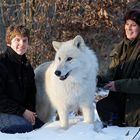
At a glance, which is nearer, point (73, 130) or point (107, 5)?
point (73, 130)

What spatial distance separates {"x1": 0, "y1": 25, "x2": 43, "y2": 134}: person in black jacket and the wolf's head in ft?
1.55

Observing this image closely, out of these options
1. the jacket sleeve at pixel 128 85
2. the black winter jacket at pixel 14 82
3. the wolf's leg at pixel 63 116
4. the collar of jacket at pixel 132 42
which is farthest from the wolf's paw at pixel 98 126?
the collar of jacket at pixel 132 42

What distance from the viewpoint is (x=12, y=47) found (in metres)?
4.73

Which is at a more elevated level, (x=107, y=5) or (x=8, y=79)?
(x=107, y=5)

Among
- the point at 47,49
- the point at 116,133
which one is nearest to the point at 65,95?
the point at 116,133

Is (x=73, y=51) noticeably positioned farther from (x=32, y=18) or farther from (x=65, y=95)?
(x=32, y=18)

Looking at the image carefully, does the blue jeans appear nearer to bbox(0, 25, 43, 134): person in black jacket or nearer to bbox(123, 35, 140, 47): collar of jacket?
bbox(0, 25, 43, 134): person in black jacket

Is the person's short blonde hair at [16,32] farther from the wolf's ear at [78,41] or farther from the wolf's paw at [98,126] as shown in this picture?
the wolf's paw at [98,126]

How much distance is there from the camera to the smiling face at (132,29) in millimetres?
4582

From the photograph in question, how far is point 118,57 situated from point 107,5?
8.58ft

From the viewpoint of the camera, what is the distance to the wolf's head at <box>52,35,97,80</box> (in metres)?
4.45

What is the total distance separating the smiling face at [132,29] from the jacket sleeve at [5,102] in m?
1.54

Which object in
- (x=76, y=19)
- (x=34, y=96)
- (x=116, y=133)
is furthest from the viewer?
(x=76, y=19)

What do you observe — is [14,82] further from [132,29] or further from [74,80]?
[132,29]
